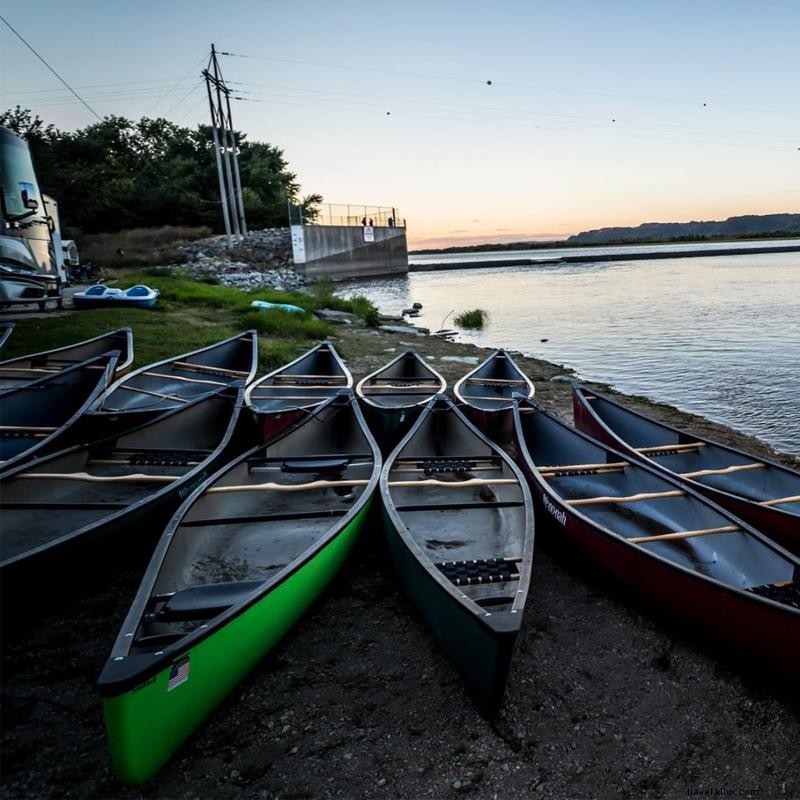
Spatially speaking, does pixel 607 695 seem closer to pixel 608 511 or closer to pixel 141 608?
pixel 608 511

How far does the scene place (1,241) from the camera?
1048cm

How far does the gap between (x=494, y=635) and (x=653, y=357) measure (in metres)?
13.9

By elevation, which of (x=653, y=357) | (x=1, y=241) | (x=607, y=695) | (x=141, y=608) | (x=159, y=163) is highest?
(x=159, y=163)

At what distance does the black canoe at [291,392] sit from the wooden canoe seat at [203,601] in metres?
3.38

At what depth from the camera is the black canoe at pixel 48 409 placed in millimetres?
5418

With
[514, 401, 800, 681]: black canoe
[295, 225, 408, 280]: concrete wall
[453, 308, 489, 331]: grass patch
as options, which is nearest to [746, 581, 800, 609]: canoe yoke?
[514, 401, 800, 681]: black canoe

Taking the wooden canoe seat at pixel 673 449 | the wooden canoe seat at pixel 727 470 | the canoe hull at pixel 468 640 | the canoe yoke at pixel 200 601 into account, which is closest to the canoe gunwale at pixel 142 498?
the canoe yoke at pixel 200 601

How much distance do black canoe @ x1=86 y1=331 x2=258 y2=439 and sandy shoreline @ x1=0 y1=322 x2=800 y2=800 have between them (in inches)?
113

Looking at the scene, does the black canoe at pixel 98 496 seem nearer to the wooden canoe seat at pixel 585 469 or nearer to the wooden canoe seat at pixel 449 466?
the wooden canoe seat at pixel 449 466

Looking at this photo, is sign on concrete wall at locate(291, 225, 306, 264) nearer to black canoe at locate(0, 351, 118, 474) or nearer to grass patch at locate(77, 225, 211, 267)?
grass patch at locate(77, 225, 211, 267)

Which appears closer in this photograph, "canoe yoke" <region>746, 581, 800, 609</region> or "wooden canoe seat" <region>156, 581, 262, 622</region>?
"wooden canoe seat" <region>156, 581, 262, 622</region>

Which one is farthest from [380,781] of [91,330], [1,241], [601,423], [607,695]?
[1,241]

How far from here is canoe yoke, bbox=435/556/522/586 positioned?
3266 millimetres

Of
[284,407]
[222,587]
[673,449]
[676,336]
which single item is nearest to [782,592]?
[673,449]
